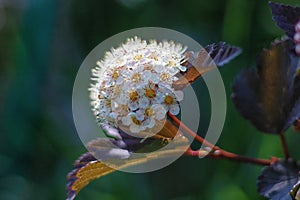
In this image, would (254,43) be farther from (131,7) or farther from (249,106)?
(249,106)

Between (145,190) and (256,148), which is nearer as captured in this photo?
(256,148)

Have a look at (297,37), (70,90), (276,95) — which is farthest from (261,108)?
(70,90)

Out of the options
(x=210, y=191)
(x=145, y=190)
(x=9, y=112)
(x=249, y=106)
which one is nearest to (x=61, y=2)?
(x=9, y=112)

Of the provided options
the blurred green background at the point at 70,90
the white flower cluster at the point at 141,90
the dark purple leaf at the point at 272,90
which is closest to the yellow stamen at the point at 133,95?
the white flower cluster at the point at 141,90

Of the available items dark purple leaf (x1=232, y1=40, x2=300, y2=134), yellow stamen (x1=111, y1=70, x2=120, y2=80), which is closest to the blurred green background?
dark purple leaf (x1=232, y1=40, x2=300, y2=134)

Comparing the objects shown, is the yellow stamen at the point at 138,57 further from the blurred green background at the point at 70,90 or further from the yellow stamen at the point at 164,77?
the blurred green background at the point at 70,90

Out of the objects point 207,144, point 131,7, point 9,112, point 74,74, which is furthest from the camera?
point 131,7
